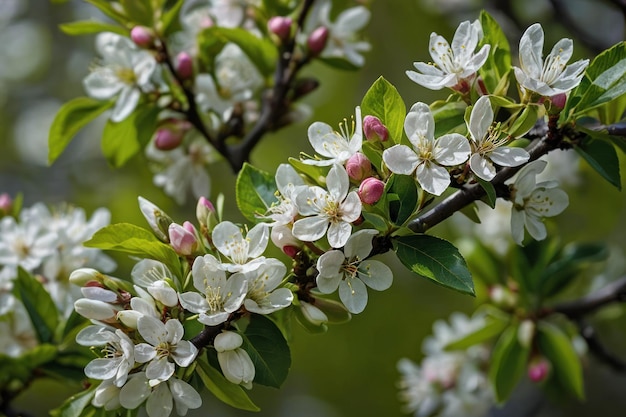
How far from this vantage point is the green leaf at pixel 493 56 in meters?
1.29

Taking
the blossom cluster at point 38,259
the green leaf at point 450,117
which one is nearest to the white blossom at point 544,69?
the green leaf at point 450,117

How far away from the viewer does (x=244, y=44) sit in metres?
1.77

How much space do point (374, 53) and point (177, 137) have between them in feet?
7.31

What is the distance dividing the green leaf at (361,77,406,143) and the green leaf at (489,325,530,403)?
35.9 inches

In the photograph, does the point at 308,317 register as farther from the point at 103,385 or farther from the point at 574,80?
the point at 574,80

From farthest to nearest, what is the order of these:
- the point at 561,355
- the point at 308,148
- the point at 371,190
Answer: the point at 308,148
the point at 561,355
the point at 371,190

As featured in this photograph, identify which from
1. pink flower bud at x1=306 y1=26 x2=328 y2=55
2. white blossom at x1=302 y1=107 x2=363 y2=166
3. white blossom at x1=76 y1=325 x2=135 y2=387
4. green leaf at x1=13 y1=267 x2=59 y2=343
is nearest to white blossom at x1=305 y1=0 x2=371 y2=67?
pink flower bud at x1=306 y1=26 x2=328 y2=55

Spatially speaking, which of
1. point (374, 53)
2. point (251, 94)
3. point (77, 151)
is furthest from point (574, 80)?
point (77, 151)

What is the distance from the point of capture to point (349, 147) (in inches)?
46.9

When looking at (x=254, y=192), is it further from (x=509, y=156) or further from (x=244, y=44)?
(x=244, y=44)

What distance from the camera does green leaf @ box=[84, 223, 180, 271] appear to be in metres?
1.19

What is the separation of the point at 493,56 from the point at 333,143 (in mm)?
326

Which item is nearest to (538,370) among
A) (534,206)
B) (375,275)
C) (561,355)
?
(561,355)

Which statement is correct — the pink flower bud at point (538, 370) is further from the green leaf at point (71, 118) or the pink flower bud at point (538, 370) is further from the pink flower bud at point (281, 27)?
the green leaf at point (71, 118)
